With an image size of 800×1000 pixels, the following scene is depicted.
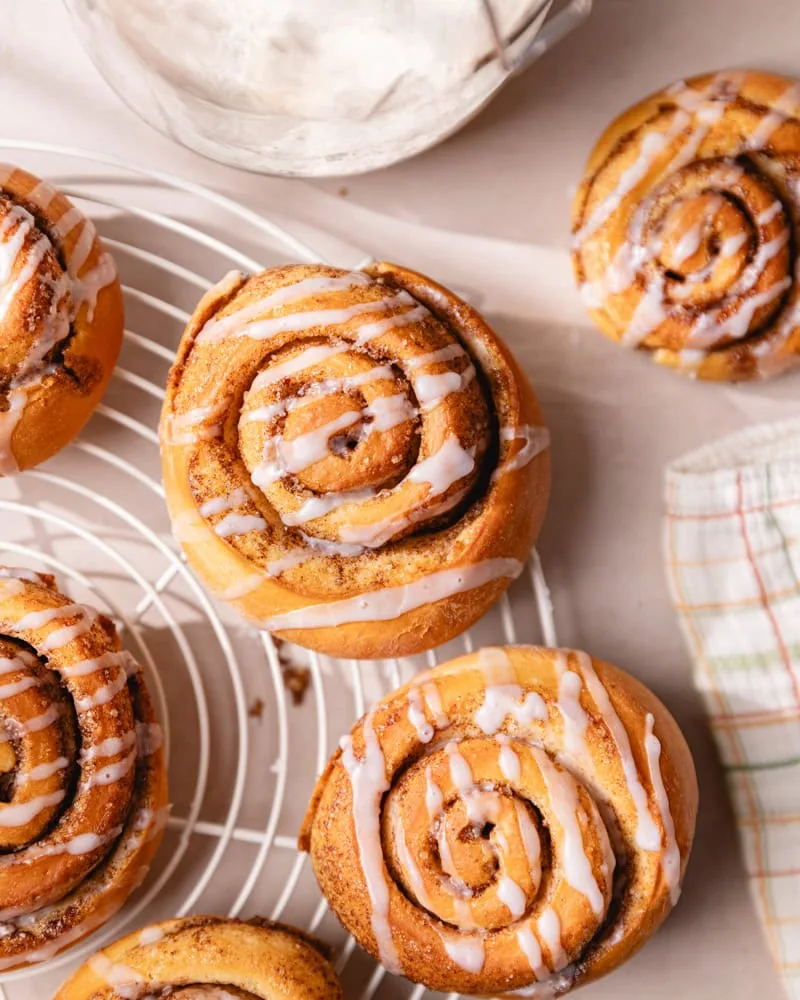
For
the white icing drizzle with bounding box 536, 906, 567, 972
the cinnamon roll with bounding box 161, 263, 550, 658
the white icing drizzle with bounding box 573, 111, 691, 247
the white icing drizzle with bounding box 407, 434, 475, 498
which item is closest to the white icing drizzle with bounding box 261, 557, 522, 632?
the cinnamon roll with bounding box 161, 263, 550, 658

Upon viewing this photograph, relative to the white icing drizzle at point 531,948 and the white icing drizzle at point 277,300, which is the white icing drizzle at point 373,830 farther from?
the white icing drizzle at point 277,300

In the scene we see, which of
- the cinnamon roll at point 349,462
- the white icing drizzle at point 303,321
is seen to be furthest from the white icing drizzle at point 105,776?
the white icing drizzle at point 303,321

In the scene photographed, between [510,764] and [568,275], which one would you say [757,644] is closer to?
[510,764]

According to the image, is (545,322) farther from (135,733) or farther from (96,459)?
(135,733)

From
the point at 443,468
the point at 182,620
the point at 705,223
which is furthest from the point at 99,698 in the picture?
the point at 705,223

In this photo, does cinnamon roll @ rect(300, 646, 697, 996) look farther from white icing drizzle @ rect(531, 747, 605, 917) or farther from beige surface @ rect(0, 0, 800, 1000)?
beige surface @ rect(0, 0, 800, 1000)
